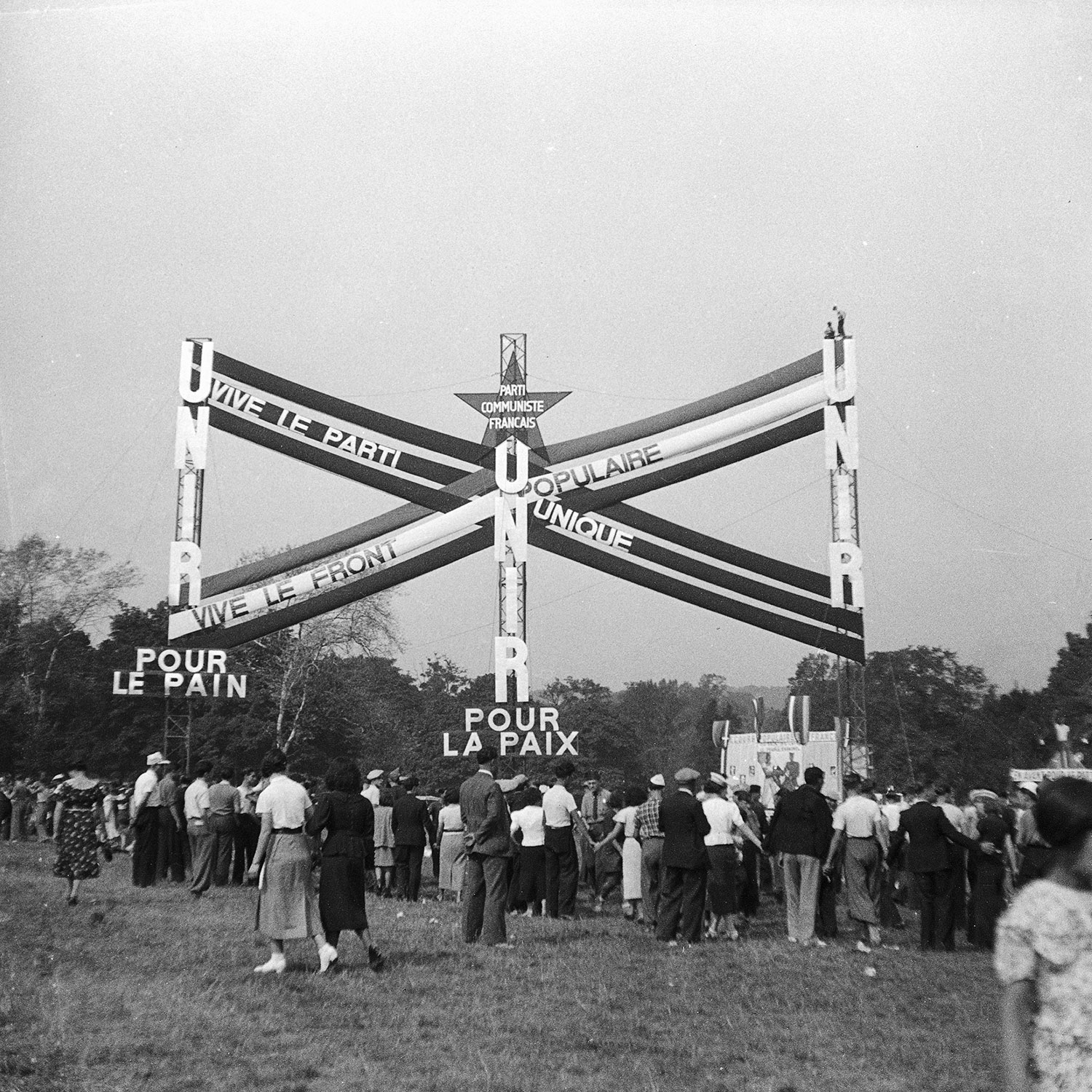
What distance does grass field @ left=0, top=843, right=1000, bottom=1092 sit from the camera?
20.4ft

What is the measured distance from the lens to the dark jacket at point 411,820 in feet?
48.6

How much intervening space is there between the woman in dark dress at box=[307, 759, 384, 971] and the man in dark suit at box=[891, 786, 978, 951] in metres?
5.20

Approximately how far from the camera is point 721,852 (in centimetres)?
1227

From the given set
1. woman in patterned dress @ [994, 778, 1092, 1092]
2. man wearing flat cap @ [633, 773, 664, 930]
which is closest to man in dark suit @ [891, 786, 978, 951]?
man wearing flat cap @ [633, 773, 664, 930]

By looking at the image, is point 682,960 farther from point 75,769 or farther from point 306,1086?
point 75,769

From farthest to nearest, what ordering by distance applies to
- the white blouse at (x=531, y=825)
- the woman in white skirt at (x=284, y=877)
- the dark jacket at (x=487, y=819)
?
1. the white blouse at (x=531, y=825)
2. the dark jacket at (x=487, y=819)
3. the woman in white skirt at (x=284, y=877)

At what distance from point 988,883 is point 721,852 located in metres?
2.51

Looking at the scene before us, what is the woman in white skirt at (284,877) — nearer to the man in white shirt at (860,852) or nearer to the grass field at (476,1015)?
the grass field at (476,1015)

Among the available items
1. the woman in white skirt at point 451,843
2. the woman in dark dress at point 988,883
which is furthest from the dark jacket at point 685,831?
the woman in white skirt at point 451,843

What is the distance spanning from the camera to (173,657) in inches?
882

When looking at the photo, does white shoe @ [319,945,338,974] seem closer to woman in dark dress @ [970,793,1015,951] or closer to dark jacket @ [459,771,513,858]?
dark jacket @ [459,771,513,858]

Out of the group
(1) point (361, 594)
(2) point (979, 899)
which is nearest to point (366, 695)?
(1) point (361, 594)

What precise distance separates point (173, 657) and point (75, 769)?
32.9 feet

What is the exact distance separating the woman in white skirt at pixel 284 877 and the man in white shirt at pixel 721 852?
179 inches
